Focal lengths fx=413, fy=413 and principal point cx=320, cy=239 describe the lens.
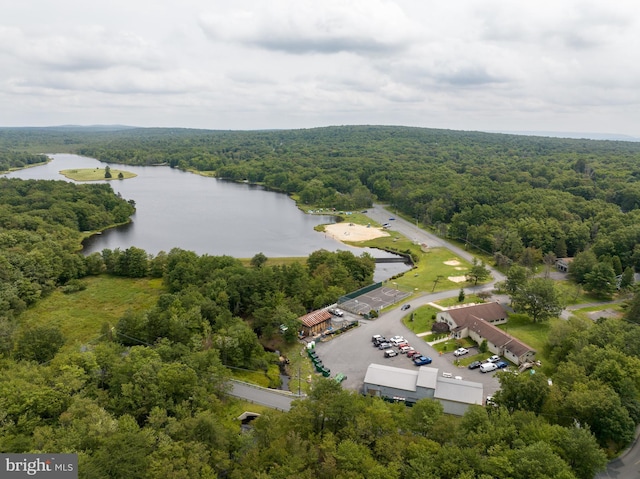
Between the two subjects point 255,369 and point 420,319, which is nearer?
point 255,369

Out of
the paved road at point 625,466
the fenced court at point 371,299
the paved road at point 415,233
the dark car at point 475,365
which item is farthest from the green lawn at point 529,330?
the paved road at point 625,466

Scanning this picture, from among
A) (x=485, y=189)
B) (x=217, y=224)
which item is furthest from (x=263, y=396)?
(x=485, y=189)

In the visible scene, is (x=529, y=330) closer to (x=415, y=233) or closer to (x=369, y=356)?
(x=369, y=356)

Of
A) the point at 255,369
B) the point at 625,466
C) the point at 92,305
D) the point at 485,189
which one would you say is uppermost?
the point at 485,189

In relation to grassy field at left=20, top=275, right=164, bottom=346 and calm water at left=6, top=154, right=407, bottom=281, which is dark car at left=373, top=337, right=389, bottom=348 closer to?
calm water at left=6, top=154, right=407, bottom=281

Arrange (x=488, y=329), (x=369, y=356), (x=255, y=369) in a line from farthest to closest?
(x=488, y=329)
(x=369, y=356)
(x=255, y=369)

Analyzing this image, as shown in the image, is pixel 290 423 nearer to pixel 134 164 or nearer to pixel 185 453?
pixel 185 453

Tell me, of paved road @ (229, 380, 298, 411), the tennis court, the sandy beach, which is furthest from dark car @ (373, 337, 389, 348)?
the sandy beach
